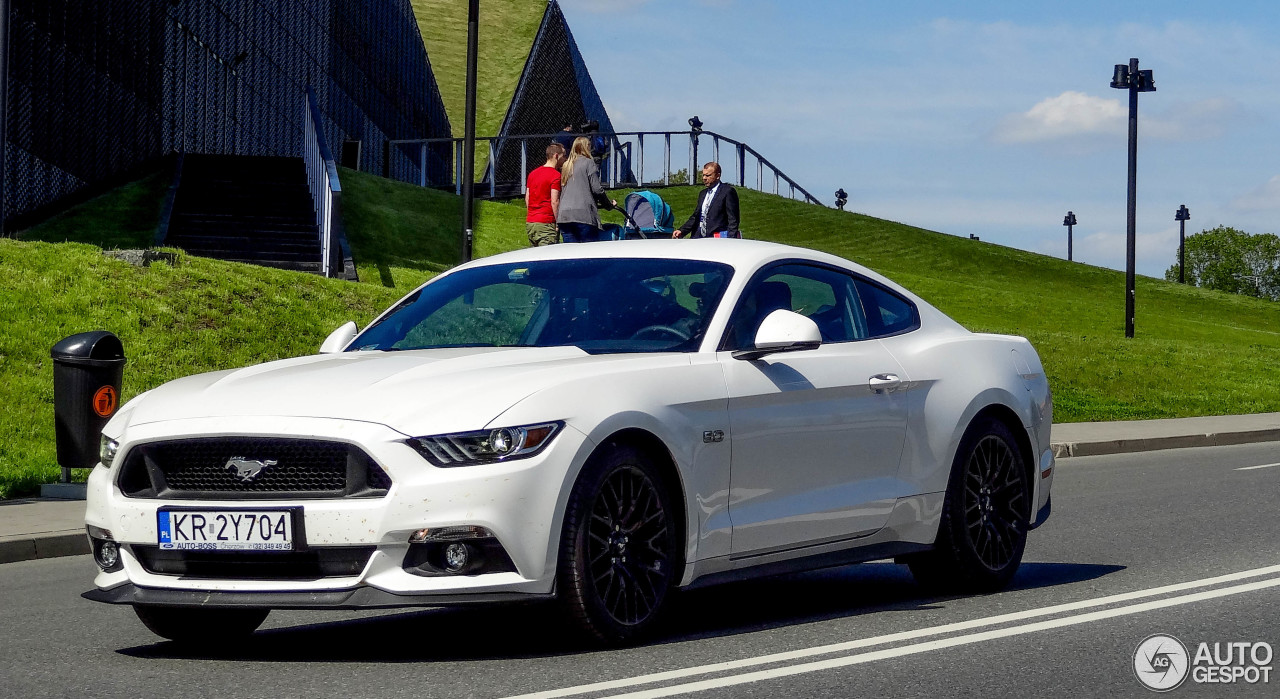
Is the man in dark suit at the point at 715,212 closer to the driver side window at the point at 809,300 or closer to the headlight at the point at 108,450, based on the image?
the driver side window at the point at 809,300

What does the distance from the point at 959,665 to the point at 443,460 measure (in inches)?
77.7

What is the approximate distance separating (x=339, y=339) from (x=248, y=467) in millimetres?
1672

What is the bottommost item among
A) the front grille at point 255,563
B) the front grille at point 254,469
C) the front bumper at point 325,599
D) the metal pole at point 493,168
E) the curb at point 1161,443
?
the curb at point 1161,443

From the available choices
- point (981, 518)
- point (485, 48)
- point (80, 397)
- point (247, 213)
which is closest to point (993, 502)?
point (981, 518)

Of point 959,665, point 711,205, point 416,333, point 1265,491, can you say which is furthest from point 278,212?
point 959,665

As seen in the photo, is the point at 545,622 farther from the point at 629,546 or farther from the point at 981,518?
the point at 981,518

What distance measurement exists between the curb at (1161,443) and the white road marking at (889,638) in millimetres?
10235

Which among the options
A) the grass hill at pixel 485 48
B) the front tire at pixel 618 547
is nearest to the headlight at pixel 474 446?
the front tire at pixel 618 547

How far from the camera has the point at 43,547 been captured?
10.6 m

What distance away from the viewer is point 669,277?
24.3 feet

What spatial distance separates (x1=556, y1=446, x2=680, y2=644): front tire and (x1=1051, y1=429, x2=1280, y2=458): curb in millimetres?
12744

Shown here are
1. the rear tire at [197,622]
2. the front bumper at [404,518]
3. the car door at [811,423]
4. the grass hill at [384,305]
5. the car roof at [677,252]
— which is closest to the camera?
the front bumper at [404,518]

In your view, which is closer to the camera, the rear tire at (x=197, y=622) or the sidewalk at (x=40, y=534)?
the rear tire at (x=197, y=622)

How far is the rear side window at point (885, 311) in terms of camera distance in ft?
26.7
